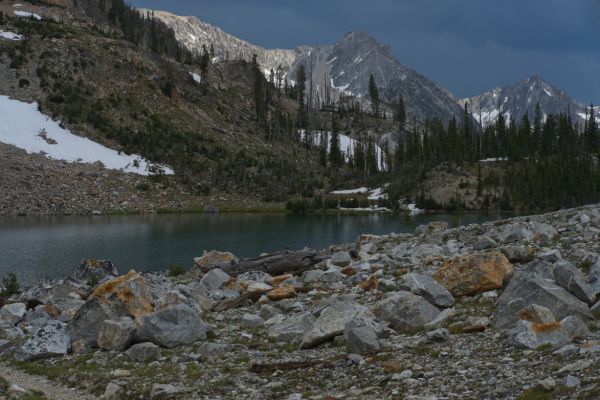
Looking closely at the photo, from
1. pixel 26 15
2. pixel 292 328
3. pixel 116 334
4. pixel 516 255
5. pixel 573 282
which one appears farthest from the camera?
pixel 26 15

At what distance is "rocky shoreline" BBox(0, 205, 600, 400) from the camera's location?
10.2 m

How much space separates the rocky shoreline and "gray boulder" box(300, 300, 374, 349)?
42 mm

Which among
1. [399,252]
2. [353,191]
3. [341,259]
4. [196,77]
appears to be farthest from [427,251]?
[196,77]

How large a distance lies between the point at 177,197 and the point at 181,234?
47864 millimetres

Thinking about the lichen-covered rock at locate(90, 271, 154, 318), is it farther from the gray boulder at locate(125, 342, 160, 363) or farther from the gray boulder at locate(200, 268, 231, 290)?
the gray boulder at locate(200, 268, 231, 290)

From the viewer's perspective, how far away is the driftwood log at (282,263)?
1187 inches

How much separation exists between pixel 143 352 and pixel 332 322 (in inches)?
215

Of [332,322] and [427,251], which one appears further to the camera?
[427,251]

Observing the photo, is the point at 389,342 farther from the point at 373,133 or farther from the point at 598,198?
the point at 373,133

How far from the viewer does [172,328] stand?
16406 millimetres

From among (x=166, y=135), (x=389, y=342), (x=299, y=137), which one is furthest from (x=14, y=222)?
(x=299, y=137)

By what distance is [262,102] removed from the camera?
18362 cm

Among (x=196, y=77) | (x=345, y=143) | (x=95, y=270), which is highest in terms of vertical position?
(x=196, y=77)

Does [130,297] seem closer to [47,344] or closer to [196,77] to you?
[47,344]
